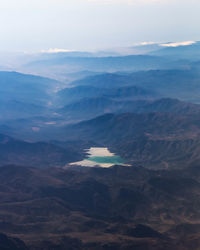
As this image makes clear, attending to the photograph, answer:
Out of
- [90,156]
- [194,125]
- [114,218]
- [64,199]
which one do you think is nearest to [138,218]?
[114,218]

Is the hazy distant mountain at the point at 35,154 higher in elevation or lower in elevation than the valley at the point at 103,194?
lower

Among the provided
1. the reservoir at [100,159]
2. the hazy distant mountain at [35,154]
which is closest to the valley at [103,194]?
the reservoir at [100,159]

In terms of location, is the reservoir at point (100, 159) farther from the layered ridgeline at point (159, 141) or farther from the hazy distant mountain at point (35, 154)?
the hazy distant mountain at point (35, 154)

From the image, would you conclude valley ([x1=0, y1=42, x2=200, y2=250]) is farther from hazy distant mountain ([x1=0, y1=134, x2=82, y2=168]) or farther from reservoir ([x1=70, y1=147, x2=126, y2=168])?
hazy distant mountain ([x1=0, y1=134, x2=82, y2=168])

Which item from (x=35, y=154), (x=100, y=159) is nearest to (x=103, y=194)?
(x=100, y=159)

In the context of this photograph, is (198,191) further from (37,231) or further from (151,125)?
(151,125)

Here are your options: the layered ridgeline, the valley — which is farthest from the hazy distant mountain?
the layered ridgeline

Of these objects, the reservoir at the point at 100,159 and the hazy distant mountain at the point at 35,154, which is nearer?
the reservoir at the point at 100,159

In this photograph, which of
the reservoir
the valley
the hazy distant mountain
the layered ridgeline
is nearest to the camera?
the valley

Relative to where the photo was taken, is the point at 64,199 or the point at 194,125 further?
the point at 194,125
